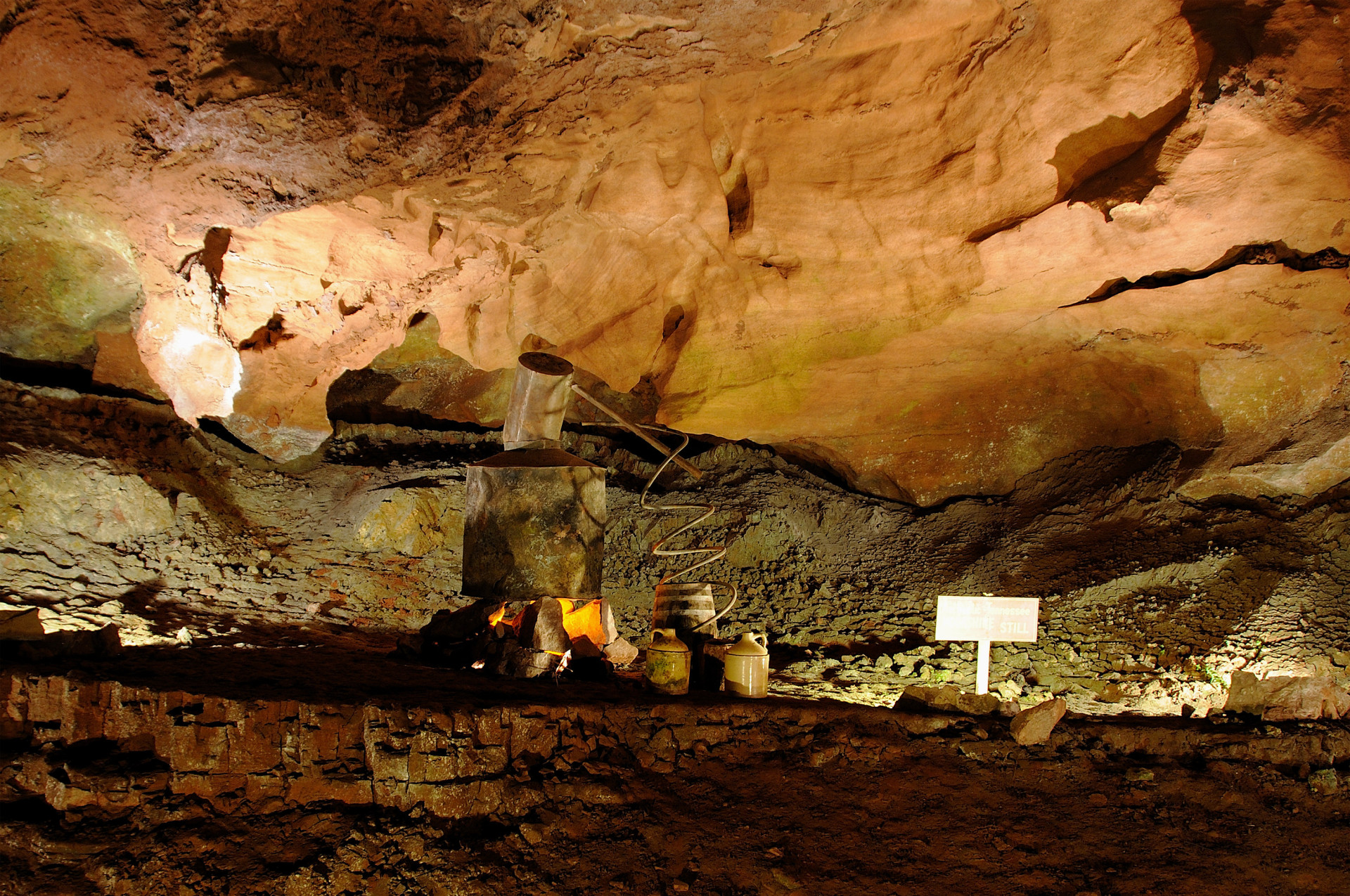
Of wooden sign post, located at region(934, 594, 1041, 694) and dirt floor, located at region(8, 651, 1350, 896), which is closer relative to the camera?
dirt floor, located at region(8, 651, 1350, 896)

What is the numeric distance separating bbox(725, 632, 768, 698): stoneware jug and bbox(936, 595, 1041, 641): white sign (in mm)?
959

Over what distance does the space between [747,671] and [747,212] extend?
129 inches

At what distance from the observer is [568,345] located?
7.34 m

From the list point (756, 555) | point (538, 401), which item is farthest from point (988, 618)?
point (756, 555)

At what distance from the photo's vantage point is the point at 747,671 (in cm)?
402

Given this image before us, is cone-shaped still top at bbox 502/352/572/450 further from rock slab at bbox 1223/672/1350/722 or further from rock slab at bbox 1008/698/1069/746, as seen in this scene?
rock slab at bbox 1223/672/1350/722

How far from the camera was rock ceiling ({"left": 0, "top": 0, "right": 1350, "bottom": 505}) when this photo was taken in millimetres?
3932

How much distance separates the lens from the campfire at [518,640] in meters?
4.40

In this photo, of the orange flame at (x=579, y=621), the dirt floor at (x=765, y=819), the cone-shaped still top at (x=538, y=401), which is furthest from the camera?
the cone-shaped still top at (x=538, y=401)

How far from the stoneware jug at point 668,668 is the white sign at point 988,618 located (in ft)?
4.54

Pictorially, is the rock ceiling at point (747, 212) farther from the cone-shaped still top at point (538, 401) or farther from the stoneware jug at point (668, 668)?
the stoneware jug at point (668, 668)

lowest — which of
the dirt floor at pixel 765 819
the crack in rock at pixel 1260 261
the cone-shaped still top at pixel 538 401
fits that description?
the dirt floor at pixel 765 819

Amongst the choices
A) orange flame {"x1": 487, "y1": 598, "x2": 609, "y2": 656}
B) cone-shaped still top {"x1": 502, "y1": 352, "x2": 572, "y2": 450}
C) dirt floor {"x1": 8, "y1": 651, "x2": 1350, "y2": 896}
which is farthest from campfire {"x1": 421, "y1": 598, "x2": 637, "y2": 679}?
cone-shaped still top {"x1": 502, "y1": 352, "x2": 572, "y2": 450}

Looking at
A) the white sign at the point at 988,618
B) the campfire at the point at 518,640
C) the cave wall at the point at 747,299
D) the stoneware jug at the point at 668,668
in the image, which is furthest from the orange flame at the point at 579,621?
the white sign at the point at 988,618
